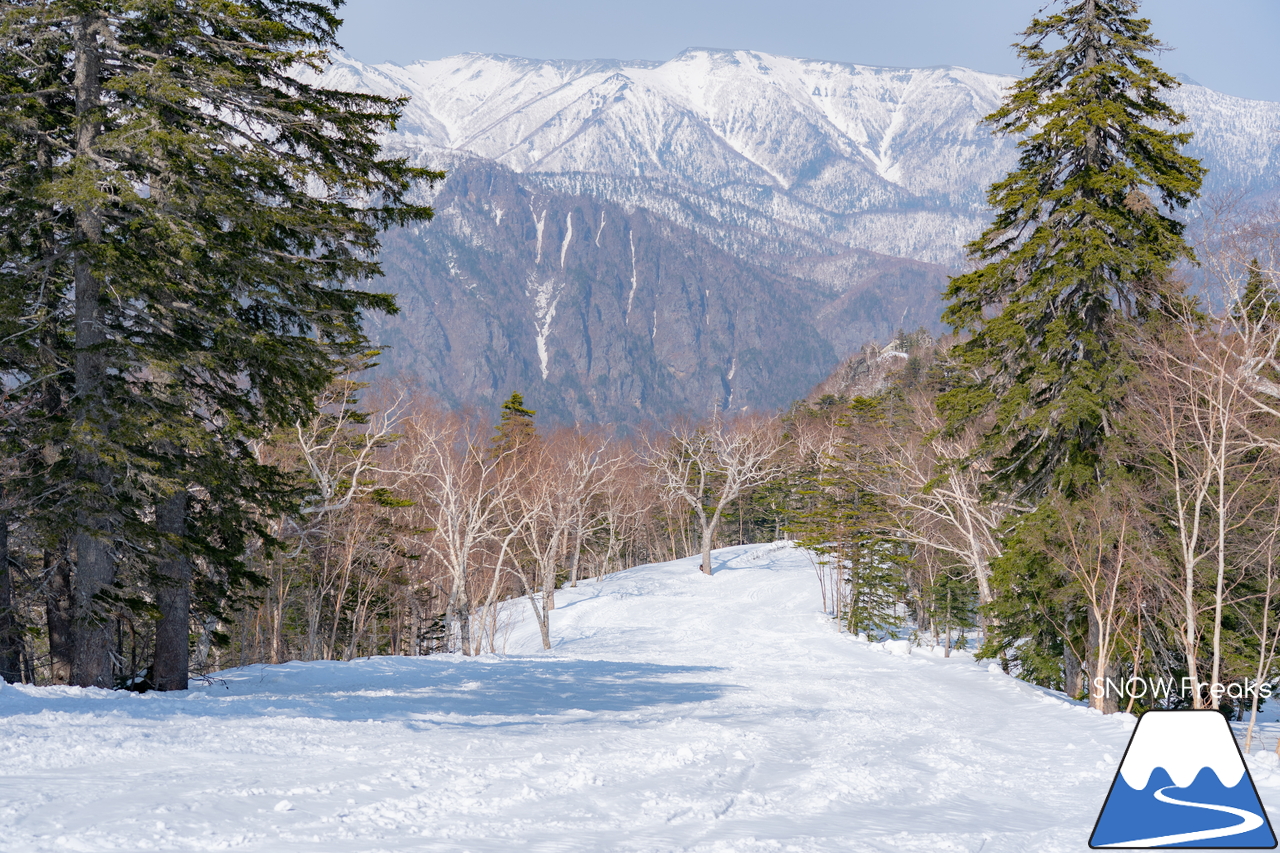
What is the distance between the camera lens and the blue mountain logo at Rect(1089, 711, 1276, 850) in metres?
4.58

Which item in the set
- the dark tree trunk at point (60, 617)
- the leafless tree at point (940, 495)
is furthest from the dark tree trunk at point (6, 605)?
the leafless tree at point (940, 495)

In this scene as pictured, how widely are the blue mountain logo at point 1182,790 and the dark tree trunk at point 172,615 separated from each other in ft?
32.6

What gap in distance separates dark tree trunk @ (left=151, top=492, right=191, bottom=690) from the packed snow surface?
1.86 ft

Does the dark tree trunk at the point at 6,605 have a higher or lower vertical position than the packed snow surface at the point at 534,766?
higher

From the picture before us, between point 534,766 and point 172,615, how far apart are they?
595 centimetres

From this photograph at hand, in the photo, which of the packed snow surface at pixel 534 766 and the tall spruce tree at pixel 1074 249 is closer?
the packed snow surface at pixel 534 766

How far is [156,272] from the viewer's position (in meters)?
9.57

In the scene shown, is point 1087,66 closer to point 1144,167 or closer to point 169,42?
point 1144,167

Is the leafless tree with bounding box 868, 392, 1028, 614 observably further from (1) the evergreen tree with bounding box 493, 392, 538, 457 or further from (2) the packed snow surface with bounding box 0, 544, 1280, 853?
(1) the evergreen tree with bounding box 493, 392, 538, 457

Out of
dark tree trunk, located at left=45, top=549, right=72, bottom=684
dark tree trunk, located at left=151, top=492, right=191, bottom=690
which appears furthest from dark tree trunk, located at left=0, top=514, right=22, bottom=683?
dark tree trunk, located at left=151, top=492, right=191, bottom=690

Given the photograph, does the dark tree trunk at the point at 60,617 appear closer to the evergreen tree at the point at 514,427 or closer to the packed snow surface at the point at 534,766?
the packed snow surface at the point at 534,766

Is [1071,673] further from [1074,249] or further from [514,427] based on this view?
[514,427]

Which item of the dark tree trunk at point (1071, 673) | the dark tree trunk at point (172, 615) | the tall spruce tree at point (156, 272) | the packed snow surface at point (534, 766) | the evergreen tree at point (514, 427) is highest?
the evergreen tree at point (514, 427)

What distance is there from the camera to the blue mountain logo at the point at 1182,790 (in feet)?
15.0
